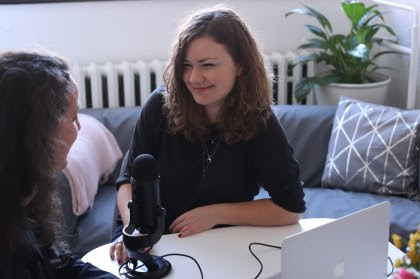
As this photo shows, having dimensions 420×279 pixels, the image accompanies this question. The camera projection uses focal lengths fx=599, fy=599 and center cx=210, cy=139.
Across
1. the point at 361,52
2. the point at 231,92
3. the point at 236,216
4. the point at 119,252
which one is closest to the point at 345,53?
the point at 361,52

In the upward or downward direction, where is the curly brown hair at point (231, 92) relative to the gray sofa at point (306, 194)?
upward

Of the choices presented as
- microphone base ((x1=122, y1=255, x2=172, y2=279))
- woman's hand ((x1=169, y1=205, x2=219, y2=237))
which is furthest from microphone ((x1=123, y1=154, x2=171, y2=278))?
woman's hand ((x1=169, y1=205, x2=219, y2=237))

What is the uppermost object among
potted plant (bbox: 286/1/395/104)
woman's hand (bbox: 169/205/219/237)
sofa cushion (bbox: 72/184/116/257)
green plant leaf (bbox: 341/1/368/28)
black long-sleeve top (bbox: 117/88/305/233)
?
green plant leaf (bbox: 341/1/368/28)

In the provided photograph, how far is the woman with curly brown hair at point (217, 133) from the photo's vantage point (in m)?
1.76

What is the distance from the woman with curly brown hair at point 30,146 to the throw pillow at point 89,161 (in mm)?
1240

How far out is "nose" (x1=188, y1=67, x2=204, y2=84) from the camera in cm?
175

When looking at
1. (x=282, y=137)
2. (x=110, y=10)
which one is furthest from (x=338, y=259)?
(x=110, y=10)

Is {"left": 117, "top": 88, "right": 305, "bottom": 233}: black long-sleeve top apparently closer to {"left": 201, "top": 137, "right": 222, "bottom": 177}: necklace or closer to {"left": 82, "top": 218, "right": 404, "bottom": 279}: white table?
{"left": 201, "top": 137, "right": 222, "bottom": 177}: necklace

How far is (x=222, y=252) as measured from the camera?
5.00 feet

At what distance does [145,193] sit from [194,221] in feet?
1.09

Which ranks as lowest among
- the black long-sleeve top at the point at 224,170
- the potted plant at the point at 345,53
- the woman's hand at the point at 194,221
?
the woman's hand at the point at 194,221

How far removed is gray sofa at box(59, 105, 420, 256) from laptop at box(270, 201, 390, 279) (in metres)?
1.03

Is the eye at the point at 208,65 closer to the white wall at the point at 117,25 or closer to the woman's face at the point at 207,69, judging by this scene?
the woman's face at the point at 207,69

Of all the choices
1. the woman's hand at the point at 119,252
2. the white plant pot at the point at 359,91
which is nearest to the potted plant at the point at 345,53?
the white plant pot at the point at 359,91
